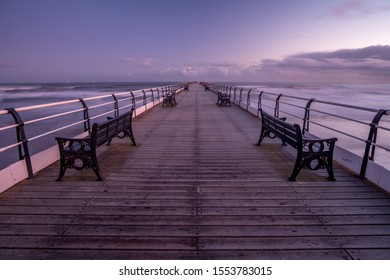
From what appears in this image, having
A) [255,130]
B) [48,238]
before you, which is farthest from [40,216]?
[255,130]

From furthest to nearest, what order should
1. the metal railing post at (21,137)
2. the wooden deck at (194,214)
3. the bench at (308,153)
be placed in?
the bench at (308,153) → the metal railing post at (21,137) → the wooden deck at (194,214)

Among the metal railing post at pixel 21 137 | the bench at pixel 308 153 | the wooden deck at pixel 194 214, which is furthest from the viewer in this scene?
the bench at pixel 308 153

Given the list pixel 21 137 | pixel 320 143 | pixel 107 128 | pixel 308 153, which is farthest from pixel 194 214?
pixel 21 137

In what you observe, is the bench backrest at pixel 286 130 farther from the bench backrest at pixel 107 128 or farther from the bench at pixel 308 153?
the bench backrest at pixel 107 128

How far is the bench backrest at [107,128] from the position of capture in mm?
4344

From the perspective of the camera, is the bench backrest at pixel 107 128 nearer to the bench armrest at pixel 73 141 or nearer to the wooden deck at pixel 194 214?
the bench armrest at pixel 73 141

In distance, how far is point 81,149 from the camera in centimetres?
439

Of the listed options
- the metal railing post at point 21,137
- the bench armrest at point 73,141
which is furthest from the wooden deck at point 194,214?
the bench armrest at point 73,141

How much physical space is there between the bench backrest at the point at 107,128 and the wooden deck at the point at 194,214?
1.92 feet

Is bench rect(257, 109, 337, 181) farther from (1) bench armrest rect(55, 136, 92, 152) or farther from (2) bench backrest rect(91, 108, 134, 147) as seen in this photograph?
(1) bench armrest rect(55, 136, 92, 152)

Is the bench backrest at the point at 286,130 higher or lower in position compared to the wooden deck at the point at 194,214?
higher

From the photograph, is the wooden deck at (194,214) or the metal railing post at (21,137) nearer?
the wooden deck at (194,214)

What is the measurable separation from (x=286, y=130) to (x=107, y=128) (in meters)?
3.42

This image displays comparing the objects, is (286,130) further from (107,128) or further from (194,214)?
(107,128)
